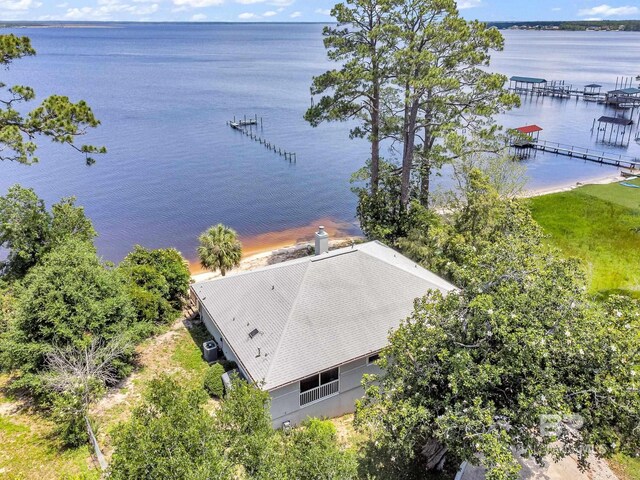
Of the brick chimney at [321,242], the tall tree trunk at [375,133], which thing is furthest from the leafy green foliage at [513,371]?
the tall tree trunk at [375,133]

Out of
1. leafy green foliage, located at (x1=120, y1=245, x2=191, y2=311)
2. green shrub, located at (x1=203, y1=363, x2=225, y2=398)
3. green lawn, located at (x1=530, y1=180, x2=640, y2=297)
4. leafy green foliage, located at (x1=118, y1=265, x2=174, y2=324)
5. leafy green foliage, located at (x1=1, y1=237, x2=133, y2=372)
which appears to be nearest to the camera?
leafy green foliage, located at (x1=1, y1=237, x2=133, y2=372)

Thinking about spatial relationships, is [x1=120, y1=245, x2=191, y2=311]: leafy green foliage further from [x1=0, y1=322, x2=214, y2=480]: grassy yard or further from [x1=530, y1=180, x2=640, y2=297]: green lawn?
[x1=530, y1=180, x2=640, y2=297]: green lawn

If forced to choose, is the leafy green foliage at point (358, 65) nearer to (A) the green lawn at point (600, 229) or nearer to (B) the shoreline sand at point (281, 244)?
(B) the shoreline sand at point (281, 244)

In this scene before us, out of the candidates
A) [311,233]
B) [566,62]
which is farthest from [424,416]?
[566,62]

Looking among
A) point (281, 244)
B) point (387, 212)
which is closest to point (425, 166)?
point (387, 212)

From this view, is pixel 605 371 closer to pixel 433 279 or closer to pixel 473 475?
pixel 473 475

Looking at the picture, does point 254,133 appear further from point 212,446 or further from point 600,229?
point 212,446

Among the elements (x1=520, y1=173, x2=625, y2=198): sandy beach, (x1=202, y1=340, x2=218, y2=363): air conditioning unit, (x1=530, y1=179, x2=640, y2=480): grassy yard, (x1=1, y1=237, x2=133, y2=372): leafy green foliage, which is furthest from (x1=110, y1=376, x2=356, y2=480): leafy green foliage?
(x1=520, y1=173, x2=625, y2=198): sandy beach
